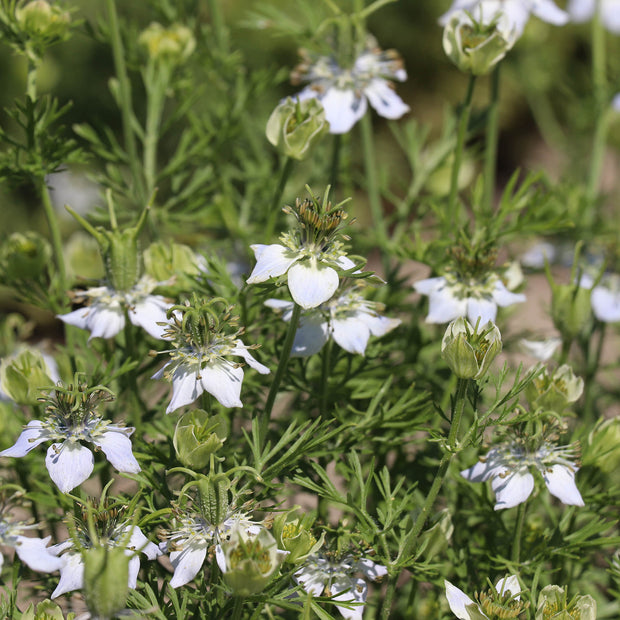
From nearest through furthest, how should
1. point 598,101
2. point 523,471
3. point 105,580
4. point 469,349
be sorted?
point 105,580 < point 469,349 < point 523,471 < point 598,101

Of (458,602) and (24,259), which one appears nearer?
(458,602)

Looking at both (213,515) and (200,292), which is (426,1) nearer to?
(200,292)

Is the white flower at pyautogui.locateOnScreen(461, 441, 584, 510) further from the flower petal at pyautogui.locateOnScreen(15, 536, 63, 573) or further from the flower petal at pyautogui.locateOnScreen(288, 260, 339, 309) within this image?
the flower petal at pyautogui.locateOnScreen(15, 536, 63, 573)

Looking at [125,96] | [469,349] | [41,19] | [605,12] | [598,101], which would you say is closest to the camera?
[469,349]

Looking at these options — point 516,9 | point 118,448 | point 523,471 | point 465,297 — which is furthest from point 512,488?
point 516,9

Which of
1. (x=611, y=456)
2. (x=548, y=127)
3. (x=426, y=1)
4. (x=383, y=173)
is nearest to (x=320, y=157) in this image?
(x=383, y=173)

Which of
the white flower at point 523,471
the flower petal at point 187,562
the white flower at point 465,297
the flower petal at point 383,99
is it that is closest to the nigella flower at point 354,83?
the flower petal at point 383,99

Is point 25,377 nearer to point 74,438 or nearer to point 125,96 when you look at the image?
point 74,438

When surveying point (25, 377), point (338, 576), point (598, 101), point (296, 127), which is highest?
point (296, 127)
